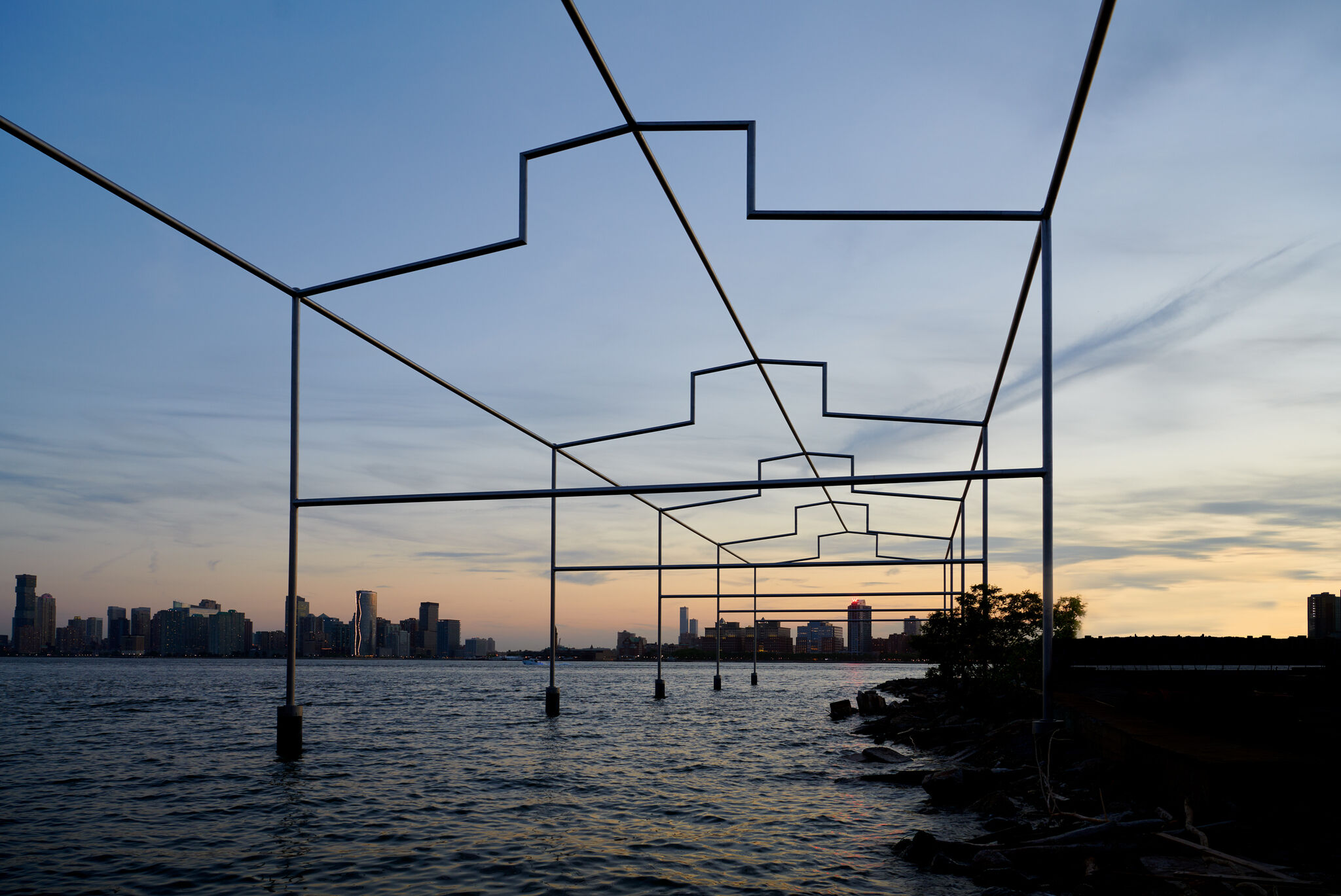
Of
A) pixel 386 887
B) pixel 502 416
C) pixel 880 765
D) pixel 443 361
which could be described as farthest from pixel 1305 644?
pixel 386 887

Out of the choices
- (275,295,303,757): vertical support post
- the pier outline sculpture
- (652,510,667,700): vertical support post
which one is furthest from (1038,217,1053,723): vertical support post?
(652,510,667,700): vertical support post

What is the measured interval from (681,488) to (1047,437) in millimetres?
7812

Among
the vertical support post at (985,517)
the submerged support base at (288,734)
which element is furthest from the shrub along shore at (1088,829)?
the submerged support base at (288,734)

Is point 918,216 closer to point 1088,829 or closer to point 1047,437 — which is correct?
point 1047,437

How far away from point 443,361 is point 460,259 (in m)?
7.21

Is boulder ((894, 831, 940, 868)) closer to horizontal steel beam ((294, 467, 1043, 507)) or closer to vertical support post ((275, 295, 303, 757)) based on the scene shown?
horizontal steel beam ((294, 467, 1043, 507))

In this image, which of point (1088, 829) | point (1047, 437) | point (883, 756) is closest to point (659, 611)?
point (883, 756)

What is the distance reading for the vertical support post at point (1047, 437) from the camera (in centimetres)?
1556

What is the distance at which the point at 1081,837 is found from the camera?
437 inches

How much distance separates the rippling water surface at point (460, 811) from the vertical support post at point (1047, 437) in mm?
3069

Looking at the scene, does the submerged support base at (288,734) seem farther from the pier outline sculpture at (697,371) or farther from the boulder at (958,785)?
the boulder at (958,785)

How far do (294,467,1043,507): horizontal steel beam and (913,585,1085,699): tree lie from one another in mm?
13635

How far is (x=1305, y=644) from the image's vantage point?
33.2 m

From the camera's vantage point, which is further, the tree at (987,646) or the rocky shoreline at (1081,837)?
the tree at (987,646)
